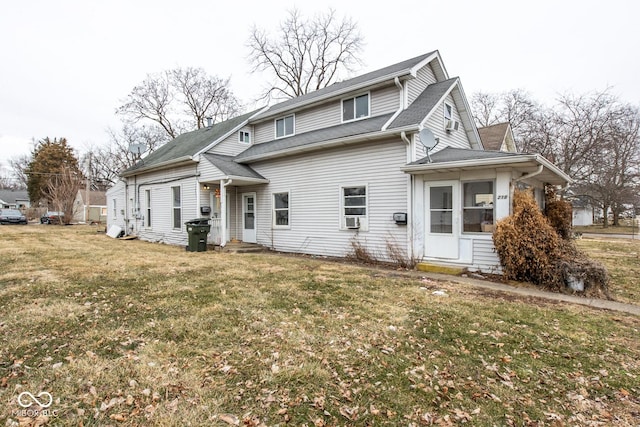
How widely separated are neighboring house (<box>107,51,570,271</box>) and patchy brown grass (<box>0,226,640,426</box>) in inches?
101

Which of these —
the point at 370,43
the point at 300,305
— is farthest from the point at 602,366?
the point at 370,43

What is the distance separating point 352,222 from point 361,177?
136cm

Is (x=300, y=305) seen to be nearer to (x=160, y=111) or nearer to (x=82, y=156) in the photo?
(x=160, y=111)

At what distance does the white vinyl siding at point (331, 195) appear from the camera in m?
8.64

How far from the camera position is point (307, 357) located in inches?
127

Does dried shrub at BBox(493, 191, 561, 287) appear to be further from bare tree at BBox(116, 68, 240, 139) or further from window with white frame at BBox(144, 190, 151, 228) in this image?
bare tree at BBox(116, 68, 240, 139)

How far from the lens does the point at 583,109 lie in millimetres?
23734

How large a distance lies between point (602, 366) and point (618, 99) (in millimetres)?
28565

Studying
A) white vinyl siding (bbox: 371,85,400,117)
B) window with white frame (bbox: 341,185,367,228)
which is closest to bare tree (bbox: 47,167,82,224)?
window with white frame (bbox: 341,185,367,228)

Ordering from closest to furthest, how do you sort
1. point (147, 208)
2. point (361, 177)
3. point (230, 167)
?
point (361, 177)
point (230, 167)
point (147, 208)

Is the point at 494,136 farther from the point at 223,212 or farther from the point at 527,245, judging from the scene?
the point at 223,212

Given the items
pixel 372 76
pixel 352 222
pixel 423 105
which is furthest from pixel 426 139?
pixel 372 76

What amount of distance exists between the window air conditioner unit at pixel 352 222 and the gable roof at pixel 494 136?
1197 cm

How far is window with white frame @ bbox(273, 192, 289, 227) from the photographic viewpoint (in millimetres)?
11320
